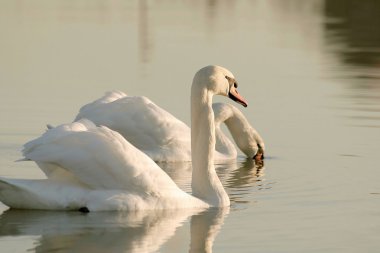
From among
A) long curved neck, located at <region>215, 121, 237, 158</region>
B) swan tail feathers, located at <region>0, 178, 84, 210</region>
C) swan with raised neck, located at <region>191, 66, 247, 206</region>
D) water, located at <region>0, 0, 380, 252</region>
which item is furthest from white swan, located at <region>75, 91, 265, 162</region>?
swan tail feathers, located at <region>0, 178, 84, 210</region>

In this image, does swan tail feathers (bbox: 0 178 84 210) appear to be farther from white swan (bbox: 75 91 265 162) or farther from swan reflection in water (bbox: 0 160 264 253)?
white swan (bbox: 75 91 265 162)

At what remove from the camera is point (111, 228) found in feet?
37.0

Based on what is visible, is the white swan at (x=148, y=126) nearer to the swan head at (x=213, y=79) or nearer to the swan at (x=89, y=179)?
the swan head at (x=213, y=79)

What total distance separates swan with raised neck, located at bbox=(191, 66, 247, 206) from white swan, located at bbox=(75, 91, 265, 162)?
10.5ft

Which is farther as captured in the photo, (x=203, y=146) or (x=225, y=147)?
(x=225, y=147)

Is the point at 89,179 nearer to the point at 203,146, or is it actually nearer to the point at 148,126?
the point at 203,146

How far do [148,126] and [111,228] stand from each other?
190 inches

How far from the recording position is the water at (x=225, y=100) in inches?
440

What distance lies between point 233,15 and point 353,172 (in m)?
21.0

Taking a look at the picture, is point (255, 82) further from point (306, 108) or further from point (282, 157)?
point (282, 157)

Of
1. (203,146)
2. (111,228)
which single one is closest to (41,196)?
(111,228)

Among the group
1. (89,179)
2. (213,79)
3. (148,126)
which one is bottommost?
(148,126)

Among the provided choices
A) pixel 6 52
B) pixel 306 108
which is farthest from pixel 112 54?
pixel 306 108

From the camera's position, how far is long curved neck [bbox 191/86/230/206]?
41.6 feet
